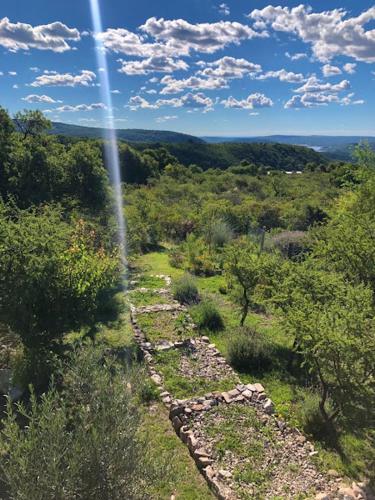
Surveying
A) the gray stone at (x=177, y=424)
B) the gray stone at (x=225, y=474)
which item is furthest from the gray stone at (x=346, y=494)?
the gray stone at (x=177, y=424)

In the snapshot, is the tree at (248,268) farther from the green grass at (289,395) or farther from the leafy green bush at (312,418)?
the leafy green bush at (312,418)

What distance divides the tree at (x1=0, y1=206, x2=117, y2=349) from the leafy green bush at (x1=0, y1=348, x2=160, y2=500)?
2.31 metres

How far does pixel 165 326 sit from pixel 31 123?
1122cm

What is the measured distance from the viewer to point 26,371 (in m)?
6.09

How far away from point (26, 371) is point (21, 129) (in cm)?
1272

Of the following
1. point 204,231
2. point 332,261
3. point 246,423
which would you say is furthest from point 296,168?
point 246,423

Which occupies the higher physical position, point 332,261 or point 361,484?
point 332,261

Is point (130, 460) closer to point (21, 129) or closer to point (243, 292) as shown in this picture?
point (243, 292)

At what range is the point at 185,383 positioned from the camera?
696cm

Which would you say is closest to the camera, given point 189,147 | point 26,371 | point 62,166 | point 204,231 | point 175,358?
point 26,371

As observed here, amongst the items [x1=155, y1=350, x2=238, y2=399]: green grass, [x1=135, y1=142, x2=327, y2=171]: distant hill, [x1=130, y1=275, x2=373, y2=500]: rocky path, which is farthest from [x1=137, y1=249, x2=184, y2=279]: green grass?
[x1=135, y1=142, x2=327, y2=171]: distant hill

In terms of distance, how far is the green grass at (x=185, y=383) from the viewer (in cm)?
674

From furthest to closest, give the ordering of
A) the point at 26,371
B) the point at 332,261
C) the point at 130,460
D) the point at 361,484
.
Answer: the point at 332,261 → the point at 26,371 → the point at 361,484 → the point at 130,460

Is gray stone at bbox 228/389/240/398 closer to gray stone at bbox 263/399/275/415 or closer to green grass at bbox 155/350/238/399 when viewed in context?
green grass at bbox 155/350/238/399
